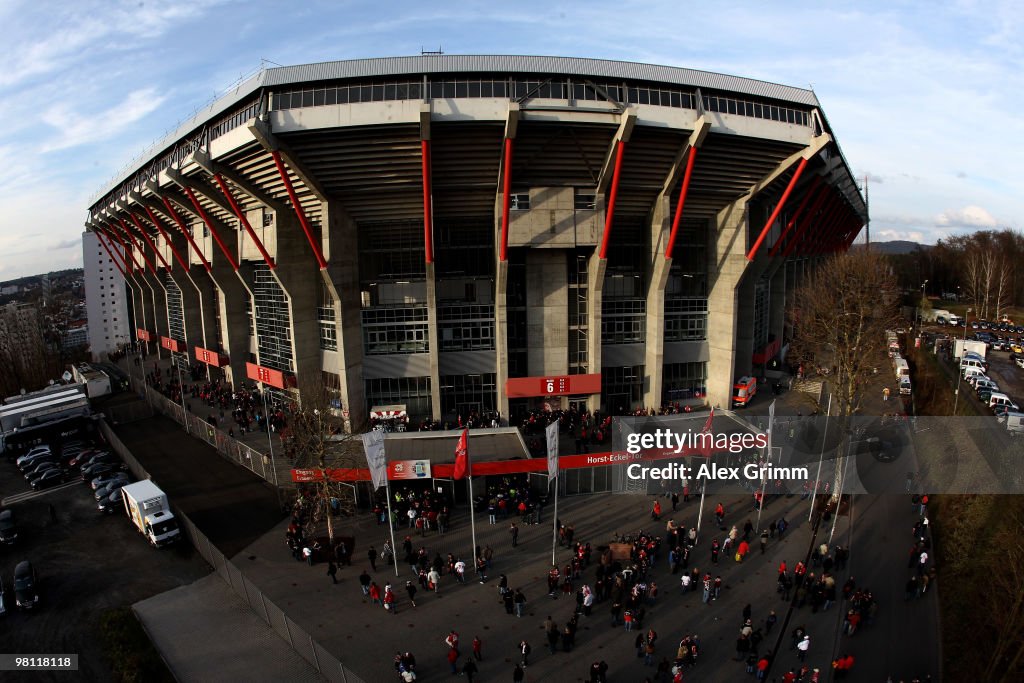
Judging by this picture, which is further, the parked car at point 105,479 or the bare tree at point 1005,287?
the bare tree at point 1005,287

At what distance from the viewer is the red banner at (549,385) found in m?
32.3

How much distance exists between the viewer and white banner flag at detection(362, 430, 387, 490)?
1820 centimetres

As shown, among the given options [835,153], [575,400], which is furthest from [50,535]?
[835,153]

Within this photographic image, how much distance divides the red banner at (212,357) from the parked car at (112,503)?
22.1 metres

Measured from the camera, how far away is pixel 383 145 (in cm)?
2731

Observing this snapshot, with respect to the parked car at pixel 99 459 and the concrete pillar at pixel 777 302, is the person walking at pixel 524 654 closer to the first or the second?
the parked car at pixel 99 459

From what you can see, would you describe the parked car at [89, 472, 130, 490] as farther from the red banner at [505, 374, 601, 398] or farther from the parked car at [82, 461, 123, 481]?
the red banner at [505, 374, 601, 398]

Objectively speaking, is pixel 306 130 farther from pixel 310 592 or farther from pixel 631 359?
pixel 631 359

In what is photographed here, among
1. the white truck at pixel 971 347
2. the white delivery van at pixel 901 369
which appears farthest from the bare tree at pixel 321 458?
the white truck at pixel 971 347

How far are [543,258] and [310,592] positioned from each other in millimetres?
22246

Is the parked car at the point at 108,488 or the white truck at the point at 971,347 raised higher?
the white truck at the point at 971,347

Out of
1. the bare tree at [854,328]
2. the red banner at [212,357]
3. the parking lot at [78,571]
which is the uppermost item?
the bare tree at [854,328]

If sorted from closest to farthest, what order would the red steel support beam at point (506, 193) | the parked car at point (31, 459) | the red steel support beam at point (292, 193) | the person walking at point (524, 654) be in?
the person walking at point (524, 654)
the red steel support beam at point (506, 193)
the red steel support beam at point (292, 193)
the parked car at point (31, 459)

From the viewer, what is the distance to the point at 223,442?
3102 cm
